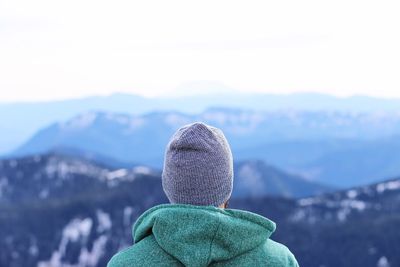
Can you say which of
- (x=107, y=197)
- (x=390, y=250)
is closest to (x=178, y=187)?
(x=390, y=250)

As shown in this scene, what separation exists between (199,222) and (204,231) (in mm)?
98

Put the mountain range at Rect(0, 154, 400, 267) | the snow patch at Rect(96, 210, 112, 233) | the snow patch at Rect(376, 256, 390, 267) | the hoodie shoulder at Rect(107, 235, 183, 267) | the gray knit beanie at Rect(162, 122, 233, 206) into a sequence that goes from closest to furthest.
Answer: the hoodie shoulder at Rect(107, 235, 183, 267)
the gray knit beanie at Rect(162, 122, 233, 206)
the snow patch at Rect(376, 256, 390, 267)
the mountain range at Rect(0, 154, 400, 267)
the snow patch at Rect(96, 210, 112, 233)

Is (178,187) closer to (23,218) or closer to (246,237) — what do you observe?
(246,237)

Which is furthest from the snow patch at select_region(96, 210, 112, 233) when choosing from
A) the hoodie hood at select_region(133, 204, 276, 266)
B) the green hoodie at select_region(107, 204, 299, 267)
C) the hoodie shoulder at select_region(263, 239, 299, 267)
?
the hoodie hood at select_region(133, 204, 276, 266)

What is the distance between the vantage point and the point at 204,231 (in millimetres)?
5641

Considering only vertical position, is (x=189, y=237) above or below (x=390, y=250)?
above

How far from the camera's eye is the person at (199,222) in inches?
223

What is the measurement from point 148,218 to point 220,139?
3.44 feet

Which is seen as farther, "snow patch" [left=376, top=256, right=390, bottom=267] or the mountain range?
the mountain range

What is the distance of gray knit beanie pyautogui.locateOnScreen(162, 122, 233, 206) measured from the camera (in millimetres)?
6172

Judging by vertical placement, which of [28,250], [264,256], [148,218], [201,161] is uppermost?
[201,161]

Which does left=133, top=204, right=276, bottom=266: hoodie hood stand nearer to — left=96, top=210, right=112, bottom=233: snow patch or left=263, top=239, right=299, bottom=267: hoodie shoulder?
left=263, top=239, right=299, bottom=267: hoodie shoulder

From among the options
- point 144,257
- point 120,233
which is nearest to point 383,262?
point 120,233

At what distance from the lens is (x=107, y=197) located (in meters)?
196
